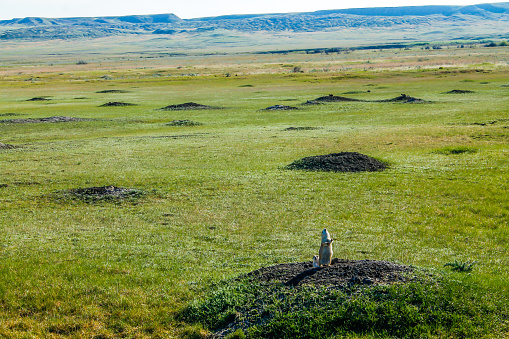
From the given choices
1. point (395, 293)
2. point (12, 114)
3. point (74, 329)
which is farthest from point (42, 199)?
point (12, 114)

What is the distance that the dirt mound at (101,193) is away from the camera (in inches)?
828

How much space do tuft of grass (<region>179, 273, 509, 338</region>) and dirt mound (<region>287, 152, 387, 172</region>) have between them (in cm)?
1545

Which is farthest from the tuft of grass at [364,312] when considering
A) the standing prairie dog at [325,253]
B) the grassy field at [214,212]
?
the standing prairie dog at [325,253]

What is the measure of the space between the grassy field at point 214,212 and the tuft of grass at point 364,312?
0.45 feet

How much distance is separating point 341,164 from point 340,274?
1592 centimetres

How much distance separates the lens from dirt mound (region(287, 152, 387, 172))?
2552 cm

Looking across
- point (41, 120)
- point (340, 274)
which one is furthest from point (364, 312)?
point (41, 120)

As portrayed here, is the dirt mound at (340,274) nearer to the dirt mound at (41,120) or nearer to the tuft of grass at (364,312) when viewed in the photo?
the tuft of grass at (364,312)

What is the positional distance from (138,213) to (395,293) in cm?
1208

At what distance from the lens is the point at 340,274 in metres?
10.3

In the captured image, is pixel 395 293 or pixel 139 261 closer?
pixel 395 293

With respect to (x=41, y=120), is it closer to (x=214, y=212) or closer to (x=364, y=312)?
(x=214, y=212)

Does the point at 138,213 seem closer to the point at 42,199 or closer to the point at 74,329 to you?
the point at 42,199

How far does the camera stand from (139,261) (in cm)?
1355
